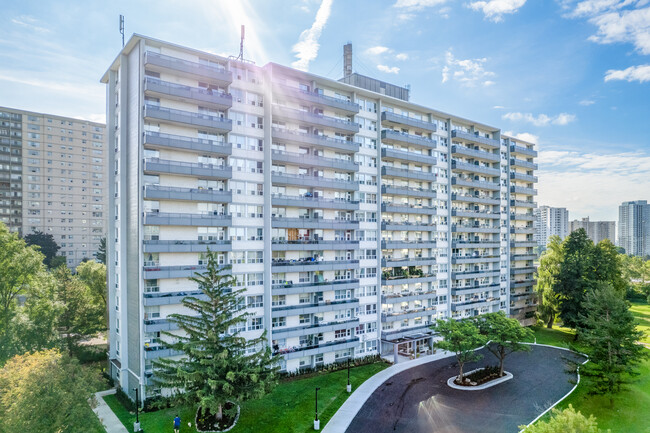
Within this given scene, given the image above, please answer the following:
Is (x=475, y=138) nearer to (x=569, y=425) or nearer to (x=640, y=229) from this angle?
(x=569, y=425)

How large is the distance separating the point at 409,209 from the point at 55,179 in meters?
104

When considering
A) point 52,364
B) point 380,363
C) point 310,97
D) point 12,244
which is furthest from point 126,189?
point 380,363

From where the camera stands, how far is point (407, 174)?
→ 5288 centimetres

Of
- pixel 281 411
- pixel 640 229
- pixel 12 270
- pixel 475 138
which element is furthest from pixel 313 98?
pixel 640 229

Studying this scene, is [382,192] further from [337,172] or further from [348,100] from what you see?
[348,100]

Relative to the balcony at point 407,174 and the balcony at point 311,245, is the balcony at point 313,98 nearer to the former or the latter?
the balcony at point 407,174

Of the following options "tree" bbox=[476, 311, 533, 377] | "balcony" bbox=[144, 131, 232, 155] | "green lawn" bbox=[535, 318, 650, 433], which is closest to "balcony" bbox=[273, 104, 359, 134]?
"balcony" bbox=[144, 131, 232, 155]

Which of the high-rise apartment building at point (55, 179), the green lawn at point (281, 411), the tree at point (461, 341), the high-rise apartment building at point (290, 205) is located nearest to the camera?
the green lawn at point (281, 411)

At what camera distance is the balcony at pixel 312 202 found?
42.0 m

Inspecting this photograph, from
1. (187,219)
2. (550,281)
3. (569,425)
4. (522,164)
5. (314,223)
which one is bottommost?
(550,281)

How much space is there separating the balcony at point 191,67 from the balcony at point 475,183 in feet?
126

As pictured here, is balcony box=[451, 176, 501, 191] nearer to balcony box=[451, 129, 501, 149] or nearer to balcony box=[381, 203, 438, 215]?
balcony box=[381, 203, 438, 215]

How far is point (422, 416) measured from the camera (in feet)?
109

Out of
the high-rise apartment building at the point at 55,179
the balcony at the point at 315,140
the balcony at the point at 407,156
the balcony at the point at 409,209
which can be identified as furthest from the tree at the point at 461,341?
the high-rise apartment building at the point at 55,179
